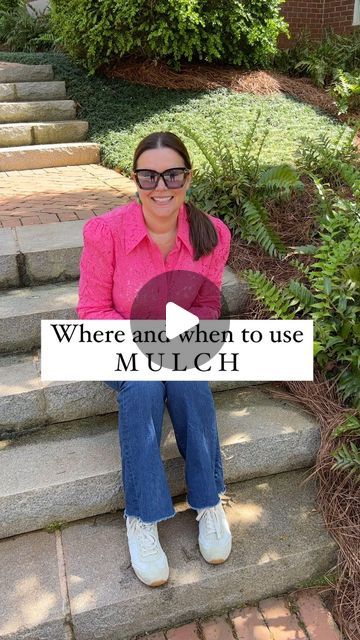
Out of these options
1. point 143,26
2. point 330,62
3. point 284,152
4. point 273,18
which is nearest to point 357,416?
point 284,152

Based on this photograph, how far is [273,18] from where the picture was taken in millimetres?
6363

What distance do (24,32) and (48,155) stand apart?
3.71 m

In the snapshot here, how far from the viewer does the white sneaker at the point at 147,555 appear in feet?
6.34

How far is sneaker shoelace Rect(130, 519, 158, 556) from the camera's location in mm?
1957

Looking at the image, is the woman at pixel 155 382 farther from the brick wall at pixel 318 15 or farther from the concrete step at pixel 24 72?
the brick wall at pixel 318 15

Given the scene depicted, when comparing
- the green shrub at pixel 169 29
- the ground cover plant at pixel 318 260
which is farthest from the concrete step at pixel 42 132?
the green shrub at pixel 169 29

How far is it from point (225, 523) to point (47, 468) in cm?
71

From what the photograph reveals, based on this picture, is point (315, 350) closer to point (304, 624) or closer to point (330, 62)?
point (304, 624)

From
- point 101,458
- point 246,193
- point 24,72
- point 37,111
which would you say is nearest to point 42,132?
point 37,111

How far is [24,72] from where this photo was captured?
6.40 metres

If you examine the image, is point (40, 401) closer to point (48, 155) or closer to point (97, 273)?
point (97, 273)

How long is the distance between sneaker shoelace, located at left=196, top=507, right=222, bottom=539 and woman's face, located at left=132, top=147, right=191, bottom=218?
1087 millimetres

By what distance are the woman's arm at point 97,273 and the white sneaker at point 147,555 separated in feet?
2.53

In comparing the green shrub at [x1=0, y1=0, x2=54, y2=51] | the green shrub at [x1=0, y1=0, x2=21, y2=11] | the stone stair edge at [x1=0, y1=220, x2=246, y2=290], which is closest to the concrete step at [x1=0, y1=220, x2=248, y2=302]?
the stone stair edge at [x1=0, y1=220, x2=246, y2=290]
